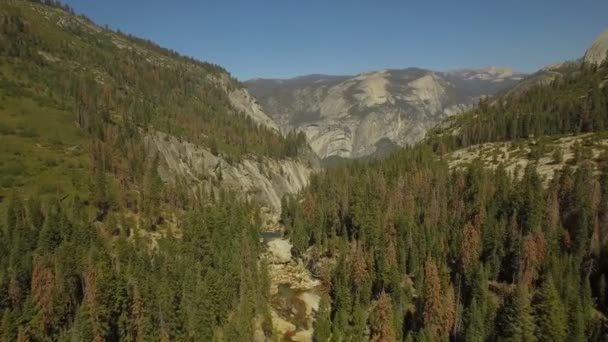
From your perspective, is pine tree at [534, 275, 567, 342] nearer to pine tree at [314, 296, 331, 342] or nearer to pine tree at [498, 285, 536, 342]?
pine tree at [498, 285, 536, 342]

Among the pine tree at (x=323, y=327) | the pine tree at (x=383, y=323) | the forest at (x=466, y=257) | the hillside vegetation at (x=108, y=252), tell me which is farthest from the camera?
the pine tree at (x=323, y=327)

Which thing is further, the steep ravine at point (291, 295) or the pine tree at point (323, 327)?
the steep ravine at point (291, 295)

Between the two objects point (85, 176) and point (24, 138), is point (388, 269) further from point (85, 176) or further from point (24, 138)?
point (24, 138)

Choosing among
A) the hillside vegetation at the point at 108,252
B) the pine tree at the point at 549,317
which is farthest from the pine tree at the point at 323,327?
the pine tree at the point at 549,317

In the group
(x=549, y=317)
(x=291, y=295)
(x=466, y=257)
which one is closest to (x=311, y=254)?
(x=291, y=295)

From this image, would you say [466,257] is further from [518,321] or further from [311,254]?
[311,254]

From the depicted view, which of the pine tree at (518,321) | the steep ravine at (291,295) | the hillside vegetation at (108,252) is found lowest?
the steep ravine at (291,295)

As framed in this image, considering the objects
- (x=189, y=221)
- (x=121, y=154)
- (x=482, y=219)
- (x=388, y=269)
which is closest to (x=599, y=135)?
(x=482, y=219)

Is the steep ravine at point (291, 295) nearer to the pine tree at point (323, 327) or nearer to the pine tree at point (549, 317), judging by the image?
the pine tree at point (323, 327)

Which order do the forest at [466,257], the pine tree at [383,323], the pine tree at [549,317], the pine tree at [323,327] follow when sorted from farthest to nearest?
the pine tree at [323,327] → the pine tree at [383,323] → the forest at [466,257] → the pine tree at [549,317]

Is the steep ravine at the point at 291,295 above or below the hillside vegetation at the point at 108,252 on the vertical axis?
below

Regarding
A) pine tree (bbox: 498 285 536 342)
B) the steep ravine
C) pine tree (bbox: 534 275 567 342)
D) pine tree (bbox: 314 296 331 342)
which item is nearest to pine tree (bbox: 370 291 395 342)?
pine tree (bbox: 314 296 331 342)
